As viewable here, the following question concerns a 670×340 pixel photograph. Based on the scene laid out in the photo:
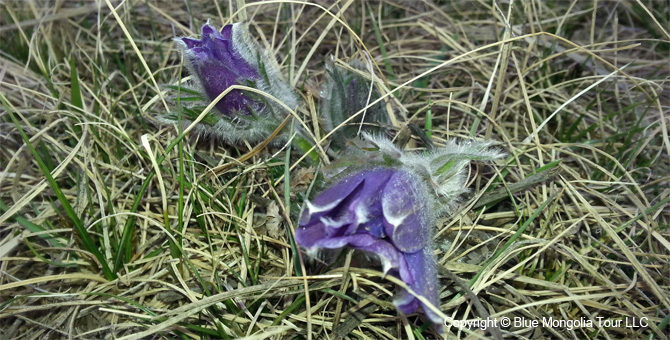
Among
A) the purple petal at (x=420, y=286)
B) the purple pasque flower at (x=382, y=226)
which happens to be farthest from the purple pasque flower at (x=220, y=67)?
the purple petal at (x=420, y=286)

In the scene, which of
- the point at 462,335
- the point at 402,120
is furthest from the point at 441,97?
the point at 462,335

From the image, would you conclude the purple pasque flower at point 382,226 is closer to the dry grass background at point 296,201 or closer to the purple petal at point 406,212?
the purple petal at point 406,212

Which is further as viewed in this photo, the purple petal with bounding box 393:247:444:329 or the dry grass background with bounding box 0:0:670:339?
the dry grass background with bounding box 0:0:670:339

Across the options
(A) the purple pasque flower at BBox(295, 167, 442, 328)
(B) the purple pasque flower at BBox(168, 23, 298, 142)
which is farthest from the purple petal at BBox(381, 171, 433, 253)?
(B) the purple pasque flower at BBox(168, 23, 298, 142)

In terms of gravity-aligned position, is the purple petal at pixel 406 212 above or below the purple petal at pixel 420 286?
above

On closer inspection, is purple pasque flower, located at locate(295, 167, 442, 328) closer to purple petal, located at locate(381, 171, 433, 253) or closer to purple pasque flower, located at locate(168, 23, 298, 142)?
purple petal, located at locate(381, 171, 433, 253)

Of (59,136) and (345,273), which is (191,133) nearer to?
(59,136)
